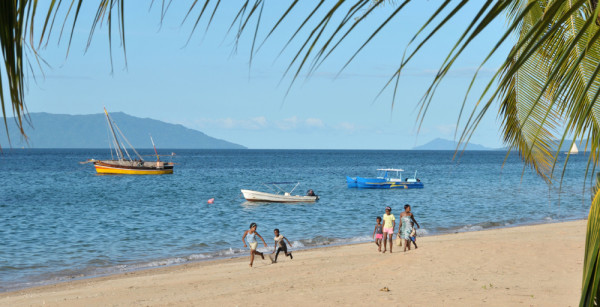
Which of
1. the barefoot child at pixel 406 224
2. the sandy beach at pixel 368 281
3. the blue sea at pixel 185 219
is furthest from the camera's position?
the blue sea at pixel 185 219

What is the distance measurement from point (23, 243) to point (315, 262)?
16.2m

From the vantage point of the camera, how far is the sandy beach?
12102 millimetres

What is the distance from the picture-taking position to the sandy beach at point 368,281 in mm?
12102

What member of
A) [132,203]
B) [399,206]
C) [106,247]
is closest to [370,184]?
[399,206]

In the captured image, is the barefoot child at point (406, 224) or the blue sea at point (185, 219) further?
the blue sea at point (185, 219)

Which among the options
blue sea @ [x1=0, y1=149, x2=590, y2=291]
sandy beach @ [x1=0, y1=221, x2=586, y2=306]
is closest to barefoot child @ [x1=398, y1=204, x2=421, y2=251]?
sandy beach @ [x1=0, y1=221, x2=586, y2=306]

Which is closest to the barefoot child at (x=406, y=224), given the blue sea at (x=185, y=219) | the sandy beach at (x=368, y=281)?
the sandy beach at (x=368, y=281)

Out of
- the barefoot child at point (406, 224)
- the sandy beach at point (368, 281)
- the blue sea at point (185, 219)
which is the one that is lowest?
the blue sea at point (185, 219)

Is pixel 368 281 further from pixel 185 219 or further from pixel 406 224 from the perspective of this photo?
pixel 185 219

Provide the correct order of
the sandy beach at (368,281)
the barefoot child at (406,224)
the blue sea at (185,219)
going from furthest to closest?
1. the blue sea at (185,219)
2. the barefoot child at (406,224)
3. the sandy beach at (368,281)

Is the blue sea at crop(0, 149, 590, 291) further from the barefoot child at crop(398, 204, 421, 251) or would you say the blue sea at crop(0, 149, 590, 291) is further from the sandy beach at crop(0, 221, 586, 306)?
the barefoot child at crop(398, 204, 421, 251)

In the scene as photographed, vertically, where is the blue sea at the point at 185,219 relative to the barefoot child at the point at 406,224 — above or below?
below

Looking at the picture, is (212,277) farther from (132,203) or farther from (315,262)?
(132,203)

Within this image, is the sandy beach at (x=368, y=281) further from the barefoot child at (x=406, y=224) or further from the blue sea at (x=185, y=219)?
the blue sea at (x=185, y=219)
